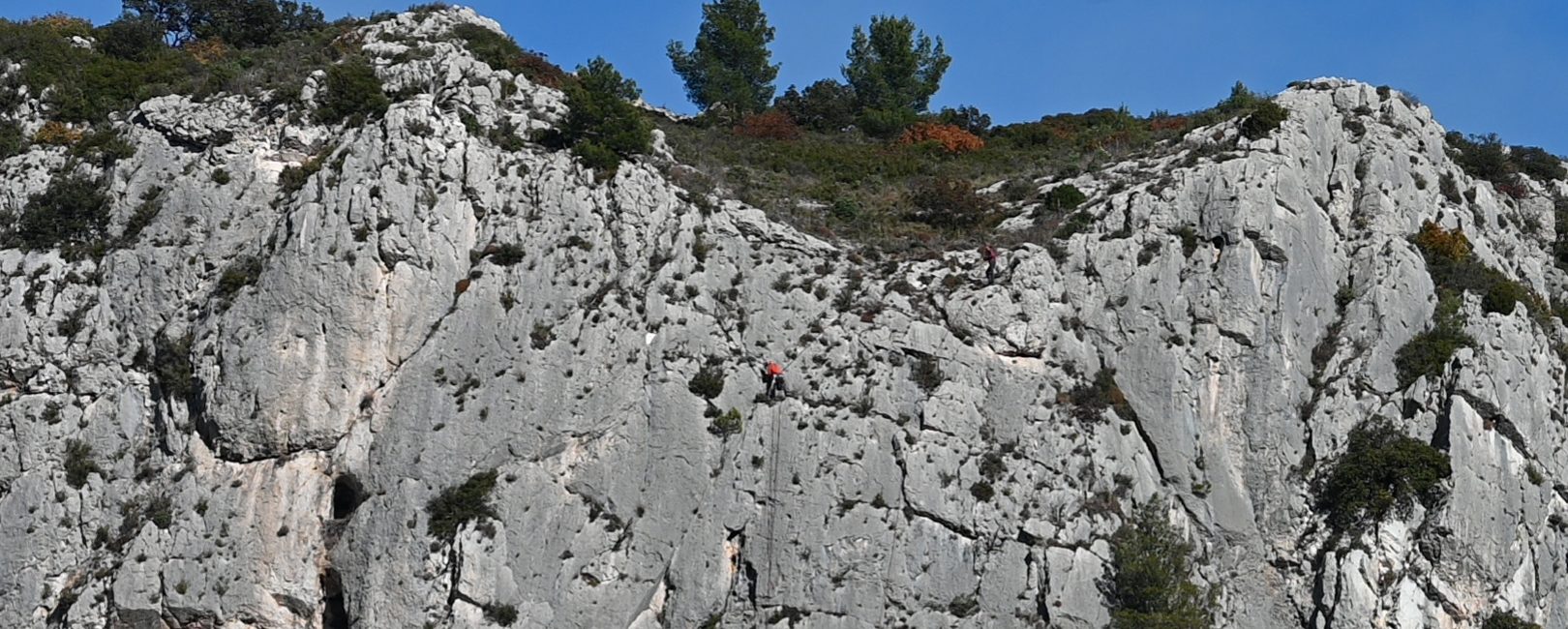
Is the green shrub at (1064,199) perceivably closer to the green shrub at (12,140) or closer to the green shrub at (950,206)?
the green shrub at (950,206)

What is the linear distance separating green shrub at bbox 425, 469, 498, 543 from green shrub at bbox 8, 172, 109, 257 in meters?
14.4

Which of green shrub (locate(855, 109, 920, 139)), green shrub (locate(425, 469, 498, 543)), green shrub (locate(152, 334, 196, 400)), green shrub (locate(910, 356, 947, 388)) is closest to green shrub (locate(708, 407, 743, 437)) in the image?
green shrub (locate(910, 356, 947, 388))

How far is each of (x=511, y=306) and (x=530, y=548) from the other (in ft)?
24.1

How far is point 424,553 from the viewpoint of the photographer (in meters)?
37.4

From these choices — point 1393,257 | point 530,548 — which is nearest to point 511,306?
point 530,548

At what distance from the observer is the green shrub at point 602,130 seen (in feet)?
147

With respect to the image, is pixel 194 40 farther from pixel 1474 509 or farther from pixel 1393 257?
pixel 1474 509

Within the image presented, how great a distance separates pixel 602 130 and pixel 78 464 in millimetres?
17895

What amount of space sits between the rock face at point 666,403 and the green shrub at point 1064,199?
2.27m

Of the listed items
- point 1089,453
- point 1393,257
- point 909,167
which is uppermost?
point 909,167

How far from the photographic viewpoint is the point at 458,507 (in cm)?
3794

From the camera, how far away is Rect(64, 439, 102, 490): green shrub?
39000mm

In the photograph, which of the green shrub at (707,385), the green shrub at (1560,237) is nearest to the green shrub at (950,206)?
the green shrub at (707,385)

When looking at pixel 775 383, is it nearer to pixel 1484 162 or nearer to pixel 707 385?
pixel 707 385
